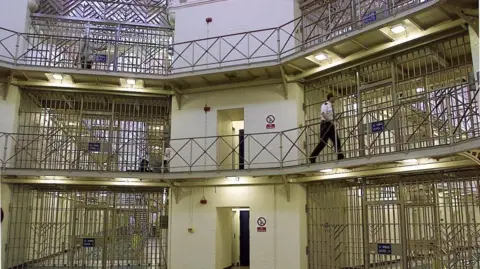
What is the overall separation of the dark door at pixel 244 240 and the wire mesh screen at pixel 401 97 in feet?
12.9

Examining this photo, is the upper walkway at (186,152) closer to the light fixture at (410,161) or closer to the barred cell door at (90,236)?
the light fixture at (410,161)

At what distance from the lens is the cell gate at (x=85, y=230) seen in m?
9.74

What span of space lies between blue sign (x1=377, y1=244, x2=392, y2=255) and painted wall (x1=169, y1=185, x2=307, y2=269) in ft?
5.92

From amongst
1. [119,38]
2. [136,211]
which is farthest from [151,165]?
[119,38]

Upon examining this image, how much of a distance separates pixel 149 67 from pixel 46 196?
4280 mm

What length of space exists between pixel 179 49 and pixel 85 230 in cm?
524

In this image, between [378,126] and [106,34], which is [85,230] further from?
[378,126]

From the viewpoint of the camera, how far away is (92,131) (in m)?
10.7

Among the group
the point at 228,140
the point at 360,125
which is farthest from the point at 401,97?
the point at 228,140

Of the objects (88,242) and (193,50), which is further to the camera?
(193,50)

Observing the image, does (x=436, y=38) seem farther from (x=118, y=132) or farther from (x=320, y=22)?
(x=118, y=132)

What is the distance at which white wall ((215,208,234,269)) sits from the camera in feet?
32.2

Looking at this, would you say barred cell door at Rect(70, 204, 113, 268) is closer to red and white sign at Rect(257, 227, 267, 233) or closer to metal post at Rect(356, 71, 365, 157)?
red and white sign at Rect(257, 227, 267, 233)

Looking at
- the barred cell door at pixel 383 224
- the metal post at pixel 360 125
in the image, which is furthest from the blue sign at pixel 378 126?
the barred cell door at pixel 383 224
